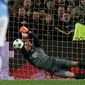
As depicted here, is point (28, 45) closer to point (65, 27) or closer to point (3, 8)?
point (65, 27)

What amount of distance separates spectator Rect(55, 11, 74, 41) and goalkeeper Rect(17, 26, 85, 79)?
64 centimetres

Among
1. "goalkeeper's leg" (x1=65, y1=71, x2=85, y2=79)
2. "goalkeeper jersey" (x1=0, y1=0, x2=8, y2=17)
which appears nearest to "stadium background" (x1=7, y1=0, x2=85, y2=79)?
"goalkeeper's leg" (x1=65, y1=71, x2=85, y2=79)

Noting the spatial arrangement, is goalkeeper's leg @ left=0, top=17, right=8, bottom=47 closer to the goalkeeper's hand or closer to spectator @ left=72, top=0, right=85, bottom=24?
the goalkeeper's hand

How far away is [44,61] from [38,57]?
0.18 metres

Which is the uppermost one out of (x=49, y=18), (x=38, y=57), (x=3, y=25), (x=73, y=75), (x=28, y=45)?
(x=3, y=25)

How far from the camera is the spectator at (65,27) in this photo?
11266 mm

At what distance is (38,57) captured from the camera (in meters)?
11.2

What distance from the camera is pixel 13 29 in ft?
37.0

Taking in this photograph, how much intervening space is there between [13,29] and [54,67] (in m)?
1.37

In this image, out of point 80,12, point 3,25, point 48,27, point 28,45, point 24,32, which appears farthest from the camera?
point 80,12

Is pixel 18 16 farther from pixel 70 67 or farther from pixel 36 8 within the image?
pixel 70 67

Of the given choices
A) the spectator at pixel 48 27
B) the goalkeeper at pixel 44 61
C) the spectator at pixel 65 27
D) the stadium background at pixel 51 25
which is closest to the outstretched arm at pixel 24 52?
the goalkeeper at pixel 44 61

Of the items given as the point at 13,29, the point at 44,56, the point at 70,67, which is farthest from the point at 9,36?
the point at 70,67

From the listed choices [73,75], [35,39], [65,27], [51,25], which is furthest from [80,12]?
[73,75]
